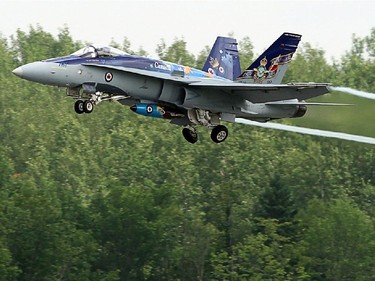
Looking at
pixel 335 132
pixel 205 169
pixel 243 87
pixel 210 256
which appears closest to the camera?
pixel 243 87

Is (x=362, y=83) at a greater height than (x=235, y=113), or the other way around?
(x=362, y=83)

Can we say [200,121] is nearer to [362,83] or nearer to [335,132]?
[335,132]

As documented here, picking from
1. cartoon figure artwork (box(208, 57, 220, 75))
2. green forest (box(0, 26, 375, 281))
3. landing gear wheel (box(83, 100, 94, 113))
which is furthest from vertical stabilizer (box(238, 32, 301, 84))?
green forest (box(0, 26, 375, 281))

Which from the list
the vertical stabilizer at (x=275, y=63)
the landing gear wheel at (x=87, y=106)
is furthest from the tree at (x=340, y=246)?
the landing gear wheel at (x=87, y=106)

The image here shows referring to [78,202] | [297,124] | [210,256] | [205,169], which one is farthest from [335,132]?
[205,169]

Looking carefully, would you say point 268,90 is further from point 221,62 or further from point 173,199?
point 173,199

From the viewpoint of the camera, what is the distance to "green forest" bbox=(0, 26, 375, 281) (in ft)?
196

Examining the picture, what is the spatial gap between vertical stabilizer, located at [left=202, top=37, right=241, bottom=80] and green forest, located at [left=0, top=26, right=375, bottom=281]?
20772 millimetres

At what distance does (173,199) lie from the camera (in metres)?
64.0

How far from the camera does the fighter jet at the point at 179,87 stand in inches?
1312

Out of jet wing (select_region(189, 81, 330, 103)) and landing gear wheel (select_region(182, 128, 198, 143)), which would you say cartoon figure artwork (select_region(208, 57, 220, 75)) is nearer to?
landing gear wheel (select_region(182, 128, 198, 143))

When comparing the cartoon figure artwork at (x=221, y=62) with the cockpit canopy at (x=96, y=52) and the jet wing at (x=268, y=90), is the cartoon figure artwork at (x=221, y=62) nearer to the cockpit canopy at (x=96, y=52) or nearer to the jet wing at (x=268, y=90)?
the jet wing at (x=268, y=90)

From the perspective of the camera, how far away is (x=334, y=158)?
73.3 meters

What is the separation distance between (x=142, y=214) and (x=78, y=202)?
563 cm
